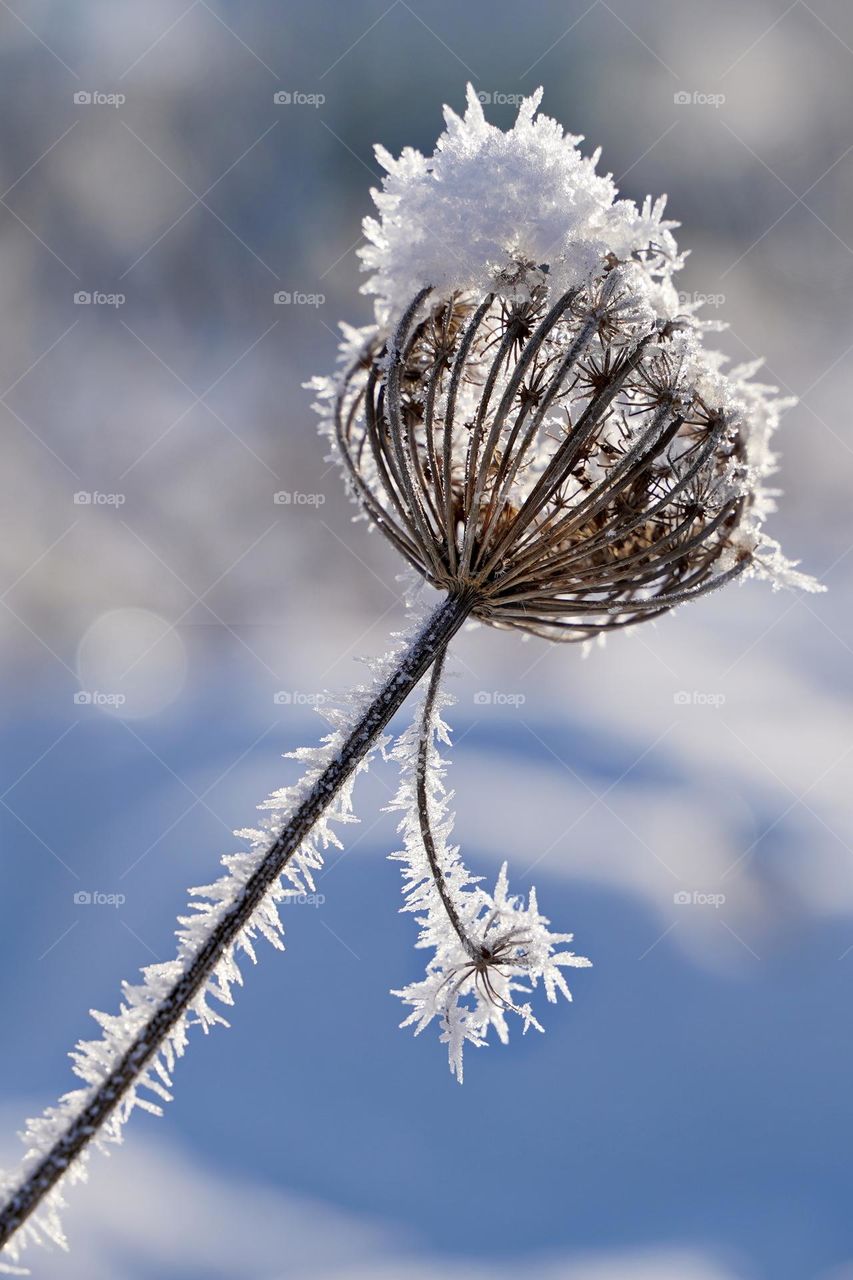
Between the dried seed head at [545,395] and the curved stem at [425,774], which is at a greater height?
the dried seed head at [545,395]

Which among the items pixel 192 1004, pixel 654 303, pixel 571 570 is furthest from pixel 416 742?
pixel 654 303

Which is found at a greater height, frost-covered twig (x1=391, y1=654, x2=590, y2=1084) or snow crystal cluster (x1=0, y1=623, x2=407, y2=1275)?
frost-covered twig (x1=391, y1=654, x2=590, y2=1084)

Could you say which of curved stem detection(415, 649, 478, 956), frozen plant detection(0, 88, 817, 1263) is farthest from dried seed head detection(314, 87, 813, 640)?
curved stem detection(415, 649, 478, 956)

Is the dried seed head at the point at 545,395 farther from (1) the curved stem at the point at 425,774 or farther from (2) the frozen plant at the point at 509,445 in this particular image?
(1) the curved stem at the point at 425,774

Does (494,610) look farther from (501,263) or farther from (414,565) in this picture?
(501,263)

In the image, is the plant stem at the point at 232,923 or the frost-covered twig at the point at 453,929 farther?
the frost-covered twig at the point at 453,929

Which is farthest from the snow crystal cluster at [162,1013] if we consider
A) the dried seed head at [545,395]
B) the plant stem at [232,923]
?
the dried seed head at [545,395]

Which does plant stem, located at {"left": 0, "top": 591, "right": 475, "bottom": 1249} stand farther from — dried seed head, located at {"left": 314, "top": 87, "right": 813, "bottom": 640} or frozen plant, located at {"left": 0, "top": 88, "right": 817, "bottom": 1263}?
dried seed head, located at {"left": 314, "top": 87, "right": 813, "bottom": 640}

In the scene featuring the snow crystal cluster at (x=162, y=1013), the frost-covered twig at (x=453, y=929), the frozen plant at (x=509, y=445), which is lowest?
the snow crystal cluster at (x=162, y=1013)
